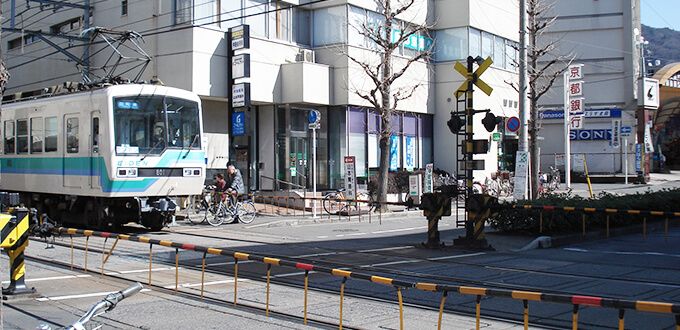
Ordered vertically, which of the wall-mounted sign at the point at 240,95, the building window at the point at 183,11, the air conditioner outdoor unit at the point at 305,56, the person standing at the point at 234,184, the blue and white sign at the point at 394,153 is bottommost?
the person standing at the point at 234,184

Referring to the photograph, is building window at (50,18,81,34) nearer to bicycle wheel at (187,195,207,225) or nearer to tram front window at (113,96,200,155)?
bicycle wheel at (187,195,207,225)

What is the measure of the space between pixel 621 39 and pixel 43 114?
42.6m

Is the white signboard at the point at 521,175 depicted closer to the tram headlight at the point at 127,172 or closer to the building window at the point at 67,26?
the tram headlight at the point at 127,172

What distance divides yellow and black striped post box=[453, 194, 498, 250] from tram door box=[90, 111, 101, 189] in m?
8.93

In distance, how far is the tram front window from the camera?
1524cm

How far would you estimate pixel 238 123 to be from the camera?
74.5 ft

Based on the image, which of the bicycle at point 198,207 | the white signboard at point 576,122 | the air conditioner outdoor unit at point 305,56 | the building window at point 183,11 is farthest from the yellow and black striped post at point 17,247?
the white signboard at point 576,122

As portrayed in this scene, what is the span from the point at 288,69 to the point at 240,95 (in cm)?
342

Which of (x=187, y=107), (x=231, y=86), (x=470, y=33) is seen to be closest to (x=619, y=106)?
(x=470, y=33)

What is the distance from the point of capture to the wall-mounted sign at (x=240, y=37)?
23.0m

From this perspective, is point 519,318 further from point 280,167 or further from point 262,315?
point 280,167

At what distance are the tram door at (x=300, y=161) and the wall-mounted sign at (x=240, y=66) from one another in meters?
4.23

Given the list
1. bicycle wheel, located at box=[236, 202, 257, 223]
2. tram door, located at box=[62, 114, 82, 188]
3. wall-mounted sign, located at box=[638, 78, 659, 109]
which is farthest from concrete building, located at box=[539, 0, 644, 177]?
tram door, located at box=[62, 114, 82, 188]

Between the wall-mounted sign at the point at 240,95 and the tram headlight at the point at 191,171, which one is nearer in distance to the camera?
the tram headlight at the point at 191,171
